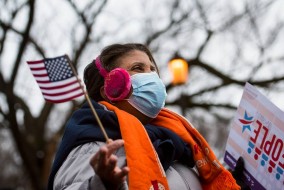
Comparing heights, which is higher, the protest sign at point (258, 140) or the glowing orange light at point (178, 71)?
the protest sign at point (258, 140)

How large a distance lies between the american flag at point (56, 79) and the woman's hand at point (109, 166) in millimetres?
644

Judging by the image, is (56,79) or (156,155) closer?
(156,155)

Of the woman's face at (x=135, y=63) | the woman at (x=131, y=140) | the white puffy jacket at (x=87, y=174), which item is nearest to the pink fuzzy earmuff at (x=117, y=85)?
the woman at (x=131, y=140)

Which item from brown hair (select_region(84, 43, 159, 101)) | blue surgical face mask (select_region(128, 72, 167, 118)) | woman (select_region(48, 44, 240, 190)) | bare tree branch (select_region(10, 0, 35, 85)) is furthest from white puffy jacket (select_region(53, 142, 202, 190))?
bare tree branch (select_region(10, 0, 35, 85))

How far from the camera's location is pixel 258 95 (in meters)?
2.44

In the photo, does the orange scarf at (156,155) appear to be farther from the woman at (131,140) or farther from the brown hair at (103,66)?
the brown hair at (103,66)

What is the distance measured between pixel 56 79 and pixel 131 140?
542mm

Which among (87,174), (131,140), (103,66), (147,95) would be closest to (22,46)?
(103,66)

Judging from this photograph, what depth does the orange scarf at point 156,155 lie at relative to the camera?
6.25ft

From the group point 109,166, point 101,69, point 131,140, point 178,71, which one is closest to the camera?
point 109,166

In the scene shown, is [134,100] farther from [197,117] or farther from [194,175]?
[197,117]

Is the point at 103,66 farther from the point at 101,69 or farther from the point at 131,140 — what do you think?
the point at 131,140

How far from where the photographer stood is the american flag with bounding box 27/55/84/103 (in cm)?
224

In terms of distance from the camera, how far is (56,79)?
2.30m
